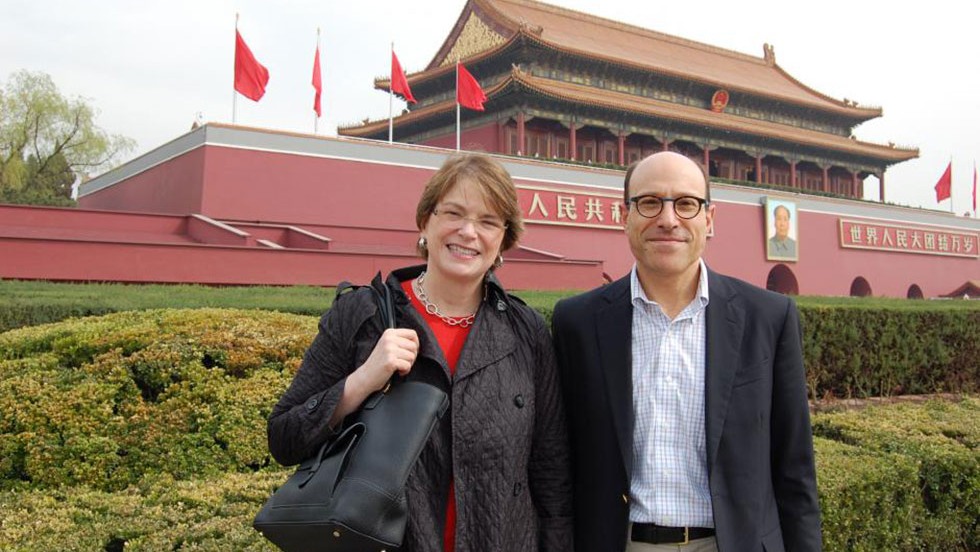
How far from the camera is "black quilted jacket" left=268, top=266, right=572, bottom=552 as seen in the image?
5.34ft

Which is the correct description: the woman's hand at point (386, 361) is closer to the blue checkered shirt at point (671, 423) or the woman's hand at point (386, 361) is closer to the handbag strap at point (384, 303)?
the handbag strap at point (384, 303)

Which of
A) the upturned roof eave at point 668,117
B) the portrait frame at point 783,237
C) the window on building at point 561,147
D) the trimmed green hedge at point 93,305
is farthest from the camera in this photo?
the portrait frame at point 783,237

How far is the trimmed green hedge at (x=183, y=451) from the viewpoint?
2457mm

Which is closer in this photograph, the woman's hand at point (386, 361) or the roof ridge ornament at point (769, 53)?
the woman's hand at point (386, 361)

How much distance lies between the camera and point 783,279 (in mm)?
22578

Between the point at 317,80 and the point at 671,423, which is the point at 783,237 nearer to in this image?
the point at 317,80

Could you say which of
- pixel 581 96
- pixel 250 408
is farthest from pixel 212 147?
pixel 250 408

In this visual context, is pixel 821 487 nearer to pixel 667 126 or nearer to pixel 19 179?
pixel 667 126

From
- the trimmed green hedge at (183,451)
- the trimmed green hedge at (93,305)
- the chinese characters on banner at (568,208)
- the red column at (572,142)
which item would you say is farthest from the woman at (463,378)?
the red column at (572,142)

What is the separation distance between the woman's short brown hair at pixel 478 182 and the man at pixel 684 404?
0.30m

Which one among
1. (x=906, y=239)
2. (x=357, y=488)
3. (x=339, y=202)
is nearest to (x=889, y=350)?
(x=357, y=488)

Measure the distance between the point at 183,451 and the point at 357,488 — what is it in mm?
2014

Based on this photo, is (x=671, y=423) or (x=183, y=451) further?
(x=183, y=451)

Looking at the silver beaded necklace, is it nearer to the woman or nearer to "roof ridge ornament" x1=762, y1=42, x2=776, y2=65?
the woman
